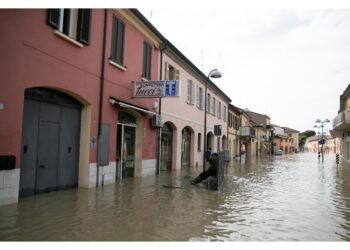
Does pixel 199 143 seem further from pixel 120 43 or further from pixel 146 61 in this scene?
pixel 120 43

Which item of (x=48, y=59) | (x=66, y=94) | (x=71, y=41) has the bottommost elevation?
(x=66, y=94)

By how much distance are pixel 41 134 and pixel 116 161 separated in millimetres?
4273

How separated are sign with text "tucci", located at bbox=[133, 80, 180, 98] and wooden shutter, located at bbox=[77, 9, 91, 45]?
3055 mm

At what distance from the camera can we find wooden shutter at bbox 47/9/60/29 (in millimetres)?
7914

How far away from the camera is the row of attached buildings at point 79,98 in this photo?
278 inches

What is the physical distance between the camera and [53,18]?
813cm

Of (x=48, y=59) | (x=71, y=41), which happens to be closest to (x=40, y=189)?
(x=48, y=59)

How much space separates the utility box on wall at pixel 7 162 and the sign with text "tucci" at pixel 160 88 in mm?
5851

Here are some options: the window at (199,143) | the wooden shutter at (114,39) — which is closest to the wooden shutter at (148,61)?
the wooden shutter at (114,39)

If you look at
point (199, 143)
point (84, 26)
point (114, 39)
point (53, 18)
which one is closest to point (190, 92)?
point (199, 143)

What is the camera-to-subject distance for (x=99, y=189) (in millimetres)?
9961

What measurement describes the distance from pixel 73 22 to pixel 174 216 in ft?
20.7

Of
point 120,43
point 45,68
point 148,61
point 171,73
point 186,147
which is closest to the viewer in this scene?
point 45,68
